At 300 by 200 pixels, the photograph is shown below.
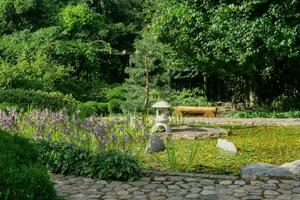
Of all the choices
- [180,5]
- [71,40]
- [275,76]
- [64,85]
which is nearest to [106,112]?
[64,85]

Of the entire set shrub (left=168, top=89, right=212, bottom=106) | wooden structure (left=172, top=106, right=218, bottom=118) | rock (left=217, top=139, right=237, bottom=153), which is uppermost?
shrub (left=168, top=89, right=212, bottom=106)

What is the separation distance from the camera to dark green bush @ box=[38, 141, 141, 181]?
6.47 m

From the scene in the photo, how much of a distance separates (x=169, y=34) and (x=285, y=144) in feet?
25.3

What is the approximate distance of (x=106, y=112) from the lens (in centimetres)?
1631

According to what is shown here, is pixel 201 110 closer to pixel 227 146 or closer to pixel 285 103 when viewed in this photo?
pixel 285 103

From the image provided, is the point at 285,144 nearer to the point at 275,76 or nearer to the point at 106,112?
the point at 106,112

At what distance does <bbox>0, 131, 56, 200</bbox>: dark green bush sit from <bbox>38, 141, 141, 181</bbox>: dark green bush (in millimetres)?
2096

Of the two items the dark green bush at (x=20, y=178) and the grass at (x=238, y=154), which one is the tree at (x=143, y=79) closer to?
the grass at (x=238, y=154)

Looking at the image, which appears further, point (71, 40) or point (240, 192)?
point (71, 40)

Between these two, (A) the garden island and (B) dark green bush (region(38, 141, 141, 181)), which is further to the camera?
(B) dark green bush (region(38, 141, 141, 181))

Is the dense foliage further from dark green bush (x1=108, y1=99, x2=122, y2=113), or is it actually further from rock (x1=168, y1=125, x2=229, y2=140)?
rock (x1=168, y1=125, x2=229, y2=140)

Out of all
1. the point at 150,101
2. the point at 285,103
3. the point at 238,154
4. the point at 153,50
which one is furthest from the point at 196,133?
the point at 285,103

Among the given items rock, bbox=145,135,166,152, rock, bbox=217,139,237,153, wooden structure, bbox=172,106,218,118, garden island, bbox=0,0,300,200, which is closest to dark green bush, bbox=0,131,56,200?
garden island, bbox=0,0,300,200

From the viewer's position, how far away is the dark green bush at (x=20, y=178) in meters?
3.97
